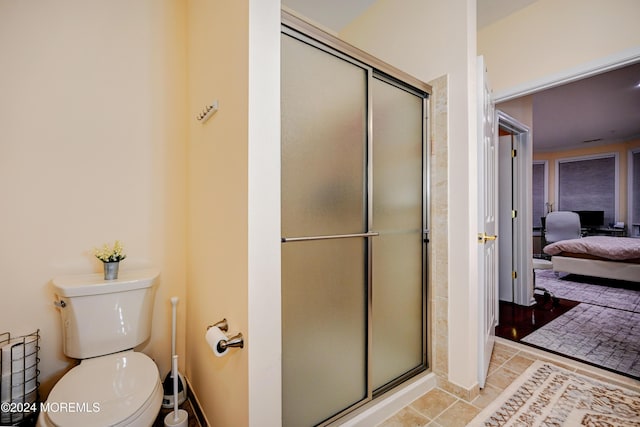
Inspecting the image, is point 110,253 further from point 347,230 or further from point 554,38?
point 554,38

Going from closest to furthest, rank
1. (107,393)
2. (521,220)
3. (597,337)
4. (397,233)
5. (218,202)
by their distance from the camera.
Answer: (107,393), (218,202), (397,233), (597,337), (521,220)

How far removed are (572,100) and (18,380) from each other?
20.9 ft

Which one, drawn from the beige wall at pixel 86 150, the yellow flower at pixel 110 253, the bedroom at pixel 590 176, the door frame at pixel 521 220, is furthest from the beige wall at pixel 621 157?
the yellow flower at pixel 110 253

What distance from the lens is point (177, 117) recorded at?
200cm

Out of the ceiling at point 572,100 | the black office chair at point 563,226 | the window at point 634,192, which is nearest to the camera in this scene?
the ceiling at point 572,100

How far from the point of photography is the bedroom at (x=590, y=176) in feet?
11.4

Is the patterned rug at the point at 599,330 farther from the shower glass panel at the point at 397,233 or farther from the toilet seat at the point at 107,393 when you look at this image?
the toilet seat at the point at 107,393

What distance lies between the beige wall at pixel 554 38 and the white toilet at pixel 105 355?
122 inches

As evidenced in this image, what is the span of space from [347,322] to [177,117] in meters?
1.73

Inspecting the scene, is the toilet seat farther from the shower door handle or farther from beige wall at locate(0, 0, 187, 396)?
the shower door handle

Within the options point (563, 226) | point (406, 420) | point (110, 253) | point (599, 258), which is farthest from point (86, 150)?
point (563, 226)

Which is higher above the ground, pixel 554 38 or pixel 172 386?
pixel 554 38

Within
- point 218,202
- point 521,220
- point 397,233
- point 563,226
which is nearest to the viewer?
point 218,202

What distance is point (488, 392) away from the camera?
74.5 inches
